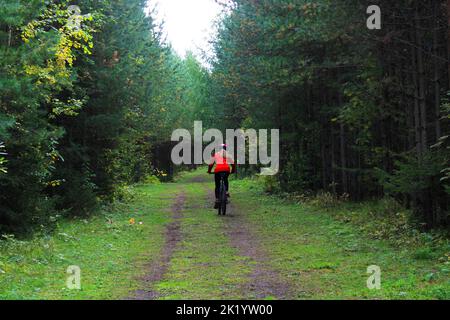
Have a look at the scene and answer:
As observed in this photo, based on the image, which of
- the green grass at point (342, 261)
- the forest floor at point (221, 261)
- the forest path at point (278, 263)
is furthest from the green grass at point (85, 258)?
the green grass at point (342, 261)

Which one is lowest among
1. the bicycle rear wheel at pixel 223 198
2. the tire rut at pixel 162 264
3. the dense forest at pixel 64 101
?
the tire rut at pixel 162 264

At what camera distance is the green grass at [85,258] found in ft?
27.3

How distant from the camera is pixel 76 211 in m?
17.8

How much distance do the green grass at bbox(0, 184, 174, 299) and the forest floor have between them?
2 centimetres

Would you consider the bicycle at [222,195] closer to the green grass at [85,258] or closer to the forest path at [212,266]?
the forest path at [212,266]

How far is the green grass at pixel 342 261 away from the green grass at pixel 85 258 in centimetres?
271

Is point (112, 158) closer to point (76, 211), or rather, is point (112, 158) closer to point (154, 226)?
point (76, 211)

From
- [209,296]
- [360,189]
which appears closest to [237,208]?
[360,189]

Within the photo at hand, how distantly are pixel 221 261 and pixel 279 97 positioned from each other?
13150 mm

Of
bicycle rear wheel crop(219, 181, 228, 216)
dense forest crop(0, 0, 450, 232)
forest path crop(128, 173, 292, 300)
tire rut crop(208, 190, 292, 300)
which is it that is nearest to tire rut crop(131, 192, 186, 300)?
forest path crop(128, 173, 292, 300)

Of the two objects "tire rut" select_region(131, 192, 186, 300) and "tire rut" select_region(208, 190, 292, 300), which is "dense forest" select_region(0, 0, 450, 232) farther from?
"tire rut" select_region(208, 190, 292, 300)

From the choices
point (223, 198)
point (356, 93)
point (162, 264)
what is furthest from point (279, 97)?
point (162, 264)

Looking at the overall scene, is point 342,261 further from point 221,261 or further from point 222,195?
point 222,195

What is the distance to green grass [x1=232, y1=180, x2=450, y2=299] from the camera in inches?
310
